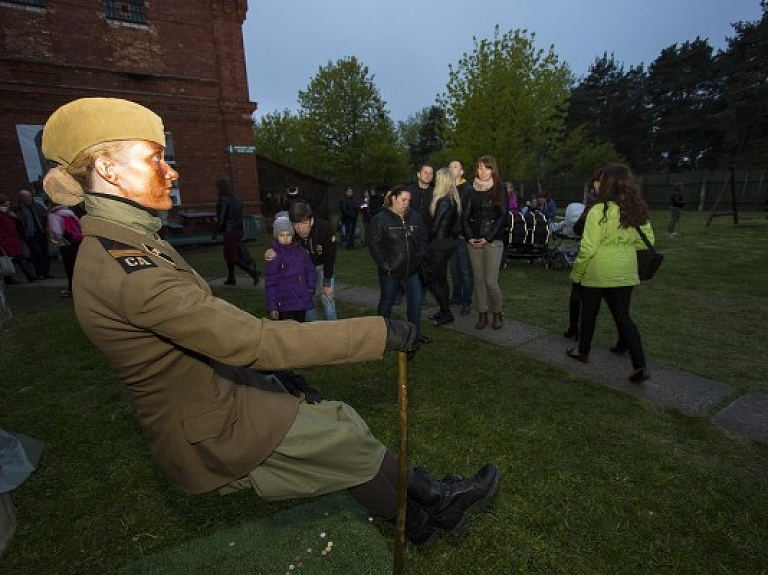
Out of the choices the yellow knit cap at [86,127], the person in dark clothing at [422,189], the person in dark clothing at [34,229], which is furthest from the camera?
the person in dark clothing at [34,229]

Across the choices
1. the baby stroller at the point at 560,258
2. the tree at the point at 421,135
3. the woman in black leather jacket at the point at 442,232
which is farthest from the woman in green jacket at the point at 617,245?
the tree at the point at 421,135

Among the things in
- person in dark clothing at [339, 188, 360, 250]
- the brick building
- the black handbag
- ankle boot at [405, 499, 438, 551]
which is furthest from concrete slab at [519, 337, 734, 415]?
the brick building

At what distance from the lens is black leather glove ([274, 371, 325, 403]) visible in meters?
1.90

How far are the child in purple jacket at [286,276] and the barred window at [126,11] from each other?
1395 cm

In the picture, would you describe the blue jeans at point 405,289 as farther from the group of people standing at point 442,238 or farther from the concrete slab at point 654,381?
the concrete slab at point 654,381

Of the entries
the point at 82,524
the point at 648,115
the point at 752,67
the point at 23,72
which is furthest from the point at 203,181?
the point at 648,115

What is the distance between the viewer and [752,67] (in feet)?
106

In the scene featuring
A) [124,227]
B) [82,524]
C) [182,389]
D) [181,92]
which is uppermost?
[181,92]

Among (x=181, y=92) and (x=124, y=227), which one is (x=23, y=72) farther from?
(x=124, y=227)

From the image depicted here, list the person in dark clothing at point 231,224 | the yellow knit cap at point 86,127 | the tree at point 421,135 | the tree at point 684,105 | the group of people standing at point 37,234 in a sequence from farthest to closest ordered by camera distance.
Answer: the tree at point 421,135 < the tree at point 684,105 < the person in dark clothing at point 231,224 < the group of people standing at point 37,234 < the yellow knit cap at point 86,127

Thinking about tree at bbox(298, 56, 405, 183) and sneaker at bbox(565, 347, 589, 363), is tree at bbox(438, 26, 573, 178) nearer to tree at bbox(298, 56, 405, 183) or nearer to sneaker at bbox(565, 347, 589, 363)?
tree at bbox(298, 56, 405, 183)

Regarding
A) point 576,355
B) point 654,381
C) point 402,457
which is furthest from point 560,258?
point 402,457

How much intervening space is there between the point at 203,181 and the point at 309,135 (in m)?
19.3

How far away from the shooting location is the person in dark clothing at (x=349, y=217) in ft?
45.0
